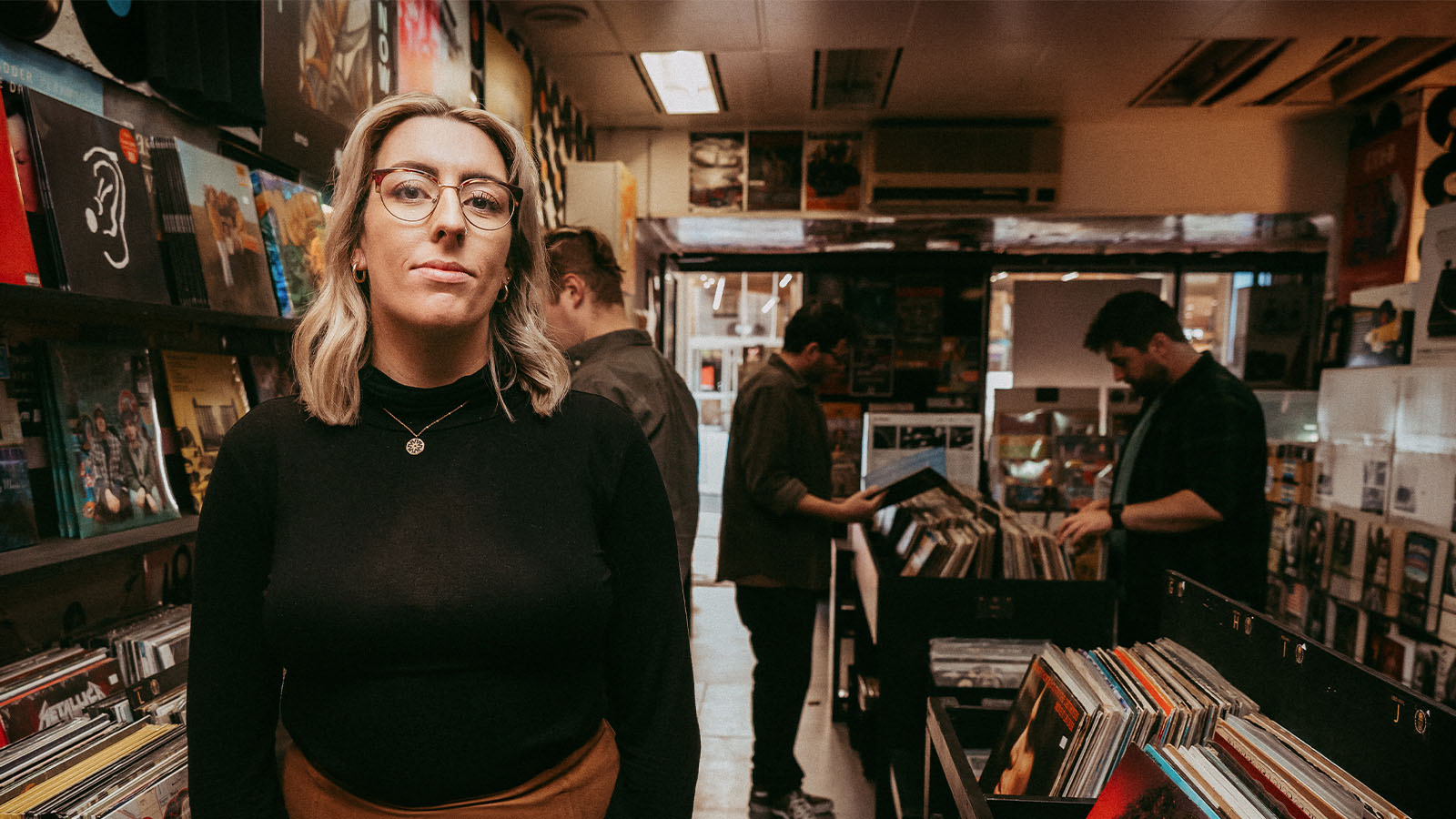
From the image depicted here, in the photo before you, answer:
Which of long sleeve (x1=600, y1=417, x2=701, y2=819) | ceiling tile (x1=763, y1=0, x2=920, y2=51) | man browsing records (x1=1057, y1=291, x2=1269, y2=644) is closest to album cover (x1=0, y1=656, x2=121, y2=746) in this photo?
long sleeve (x1=600, y1=417, x2=701, y2=819)

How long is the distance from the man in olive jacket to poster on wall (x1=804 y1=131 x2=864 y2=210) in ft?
6.98

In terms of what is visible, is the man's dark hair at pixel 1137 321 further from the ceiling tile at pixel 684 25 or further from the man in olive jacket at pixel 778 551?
the ceiling tile at pixel 684 25

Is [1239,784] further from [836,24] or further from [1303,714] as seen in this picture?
[836,24]

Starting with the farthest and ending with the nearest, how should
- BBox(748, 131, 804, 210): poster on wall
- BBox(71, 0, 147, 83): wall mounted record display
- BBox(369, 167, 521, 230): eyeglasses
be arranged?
1. BBox(748, 131, 804, 210): poster on wall
2. BBox(71, 0, 147, 83): wall mounted record display
3. BBox(369, 167, 521, 230): eyeglasses

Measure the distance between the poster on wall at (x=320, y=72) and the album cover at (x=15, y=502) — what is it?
35.8 inches

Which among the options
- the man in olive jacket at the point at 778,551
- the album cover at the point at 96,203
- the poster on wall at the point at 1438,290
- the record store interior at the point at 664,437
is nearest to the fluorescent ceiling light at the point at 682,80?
the record store interior at the point at 664,437

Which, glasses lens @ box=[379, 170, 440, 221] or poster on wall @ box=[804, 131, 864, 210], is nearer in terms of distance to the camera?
glasses lens @ box=[379, 170, 440, 221]

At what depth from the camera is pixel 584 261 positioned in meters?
2.03

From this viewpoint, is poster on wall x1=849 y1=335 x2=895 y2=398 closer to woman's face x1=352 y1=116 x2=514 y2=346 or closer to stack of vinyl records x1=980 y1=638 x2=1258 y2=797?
stack of vinyl records x1=980 y1=638 x2=1258 y2=797

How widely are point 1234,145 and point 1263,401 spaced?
4.85 ft

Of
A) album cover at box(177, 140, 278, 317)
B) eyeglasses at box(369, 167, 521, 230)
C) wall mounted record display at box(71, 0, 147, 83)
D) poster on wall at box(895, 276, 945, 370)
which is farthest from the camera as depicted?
poster on wall at box(895, 276, 945, 370)

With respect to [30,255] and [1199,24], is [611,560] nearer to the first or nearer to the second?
[30,255]

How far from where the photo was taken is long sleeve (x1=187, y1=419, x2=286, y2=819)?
0.91 meters

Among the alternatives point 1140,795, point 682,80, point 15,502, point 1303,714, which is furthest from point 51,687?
point 682,80
